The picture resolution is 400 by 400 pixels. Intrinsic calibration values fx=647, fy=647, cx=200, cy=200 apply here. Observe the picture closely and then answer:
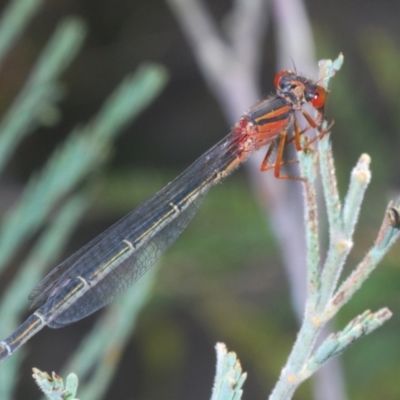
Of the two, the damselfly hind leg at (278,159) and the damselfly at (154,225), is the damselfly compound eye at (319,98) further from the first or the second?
the damselfly hind leg at (278,159)

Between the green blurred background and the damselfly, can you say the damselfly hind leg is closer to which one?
the damselfly

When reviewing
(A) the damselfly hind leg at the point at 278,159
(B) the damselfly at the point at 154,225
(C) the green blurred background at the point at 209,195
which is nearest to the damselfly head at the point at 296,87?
(B) the damselfly at the point at 154,225

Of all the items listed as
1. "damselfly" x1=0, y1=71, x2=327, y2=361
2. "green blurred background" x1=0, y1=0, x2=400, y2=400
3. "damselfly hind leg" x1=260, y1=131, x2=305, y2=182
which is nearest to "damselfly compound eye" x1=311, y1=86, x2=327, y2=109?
"damselfly" x1=0, y1=71, x2=327, y2=361

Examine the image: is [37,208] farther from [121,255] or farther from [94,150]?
[121,255]

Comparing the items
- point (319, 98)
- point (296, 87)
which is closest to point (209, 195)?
point (296, 87)

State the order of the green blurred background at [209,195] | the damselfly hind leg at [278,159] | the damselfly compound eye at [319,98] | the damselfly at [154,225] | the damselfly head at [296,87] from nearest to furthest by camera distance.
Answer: the damselfly compound eye at [319,98], the damselfly at [154,225], the damselfly head at [296,87], the damselfly hind leg at [278,159], the green blurred background at [209,195]
